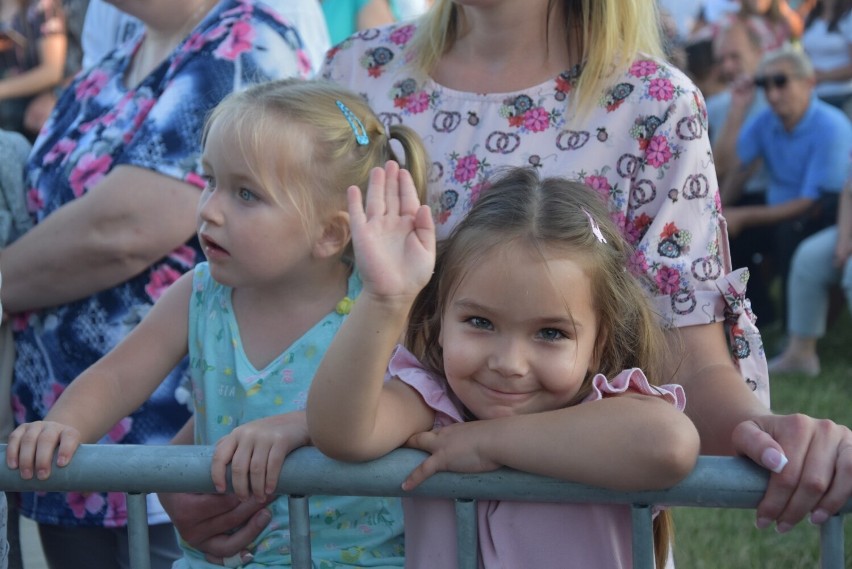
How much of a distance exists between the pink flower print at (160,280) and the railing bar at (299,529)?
1000 mm

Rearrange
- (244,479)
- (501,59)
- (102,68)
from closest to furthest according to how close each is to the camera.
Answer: (244,479) < (501,59) < (102,68)

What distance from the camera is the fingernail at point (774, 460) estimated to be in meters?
1.58

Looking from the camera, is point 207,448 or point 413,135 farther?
point 413,135

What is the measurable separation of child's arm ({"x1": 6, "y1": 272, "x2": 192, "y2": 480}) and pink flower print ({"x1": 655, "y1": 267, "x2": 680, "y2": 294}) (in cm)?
86

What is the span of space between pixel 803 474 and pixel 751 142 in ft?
21.9

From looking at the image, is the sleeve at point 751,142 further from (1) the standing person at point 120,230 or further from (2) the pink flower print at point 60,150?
(2) the pink flower print at point 60,150

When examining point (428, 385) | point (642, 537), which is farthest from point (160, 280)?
point (642, 537)

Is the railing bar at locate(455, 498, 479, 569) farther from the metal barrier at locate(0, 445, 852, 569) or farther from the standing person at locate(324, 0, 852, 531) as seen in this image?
the standing person at locate(324, 0, 852, 531)

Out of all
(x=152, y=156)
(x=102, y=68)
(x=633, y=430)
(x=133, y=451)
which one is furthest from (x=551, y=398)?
(x=102, y=68)

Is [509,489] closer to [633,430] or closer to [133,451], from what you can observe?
[633,430]

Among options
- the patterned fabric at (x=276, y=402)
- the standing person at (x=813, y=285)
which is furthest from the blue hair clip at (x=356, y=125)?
the standing person at (x=813, y=285)

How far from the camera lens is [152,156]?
2.50 m

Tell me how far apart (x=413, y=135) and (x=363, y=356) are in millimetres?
713

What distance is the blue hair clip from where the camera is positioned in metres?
2.12
